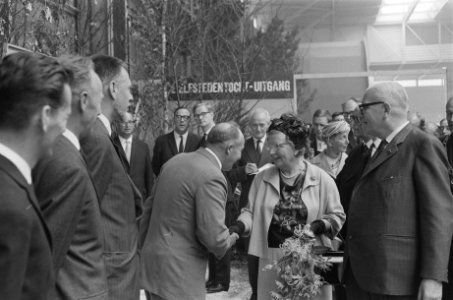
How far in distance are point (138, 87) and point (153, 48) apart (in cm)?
74

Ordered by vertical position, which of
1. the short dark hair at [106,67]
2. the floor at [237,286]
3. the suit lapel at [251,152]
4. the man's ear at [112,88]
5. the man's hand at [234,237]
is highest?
the short dark hair at [106,67]

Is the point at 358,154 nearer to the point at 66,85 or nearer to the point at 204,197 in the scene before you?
the point at 204,197

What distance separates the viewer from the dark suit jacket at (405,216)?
4246 mm

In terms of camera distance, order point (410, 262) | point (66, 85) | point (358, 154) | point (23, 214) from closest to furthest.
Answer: point (23, 214) → point (66, 85) → point (410, 262) → point (358, 154)

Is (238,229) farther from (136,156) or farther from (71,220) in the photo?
(136,156)

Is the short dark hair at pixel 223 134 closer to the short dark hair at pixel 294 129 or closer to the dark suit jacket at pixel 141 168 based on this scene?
the short dark hair at pixel 294 129

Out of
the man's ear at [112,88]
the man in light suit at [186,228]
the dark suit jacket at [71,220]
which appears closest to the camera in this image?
the dark suit jacket at [71,220]

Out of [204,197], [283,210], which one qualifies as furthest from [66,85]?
[283,210]

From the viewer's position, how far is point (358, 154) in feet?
20.4

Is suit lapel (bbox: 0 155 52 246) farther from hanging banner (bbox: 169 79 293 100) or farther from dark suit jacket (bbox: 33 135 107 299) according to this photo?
hanging banner (bbox: 169 79 293 100)

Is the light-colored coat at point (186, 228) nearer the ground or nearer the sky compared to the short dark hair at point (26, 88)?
nearer the ground

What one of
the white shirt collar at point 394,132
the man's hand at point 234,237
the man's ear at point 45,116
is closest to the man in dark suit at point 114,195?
→ the man's hand at point 234,237

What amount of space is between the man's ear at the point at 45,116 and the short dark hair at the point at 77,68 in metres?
0.99

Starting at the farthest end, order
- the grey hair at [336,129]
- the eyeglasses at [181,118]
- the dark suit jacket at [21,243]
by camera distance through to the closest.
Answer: the eyeglasses at [181,118]
the grey hair at [336,129]
the dark suit jacket at [21,243]
